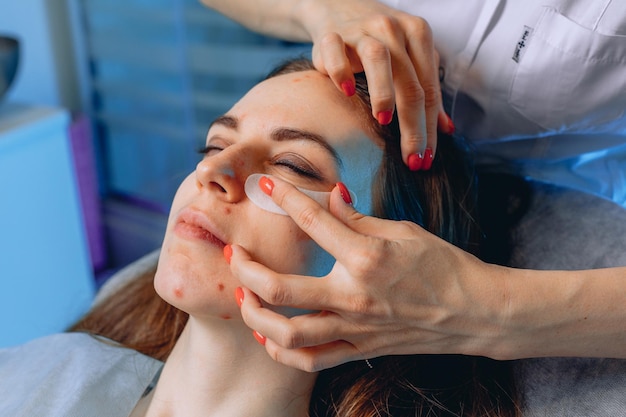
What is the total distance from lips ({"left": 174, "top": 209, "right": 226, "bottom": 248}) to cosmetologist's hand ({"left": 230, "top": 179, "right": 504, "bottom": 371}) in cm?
9

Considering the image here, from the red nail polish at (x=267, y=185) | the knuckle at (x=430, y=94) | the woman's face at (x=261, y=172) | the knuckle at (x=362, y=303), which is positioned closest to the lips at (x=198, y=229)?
the woman's face at (x=261, y=172)

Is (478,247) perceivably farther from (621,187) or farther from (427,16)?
(427,16)

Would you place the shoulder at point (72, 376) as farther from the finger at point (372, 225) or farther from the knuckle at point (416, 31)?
the knuckle at point (416, 31)

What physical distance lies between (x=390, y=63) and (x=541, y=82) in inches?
13.4

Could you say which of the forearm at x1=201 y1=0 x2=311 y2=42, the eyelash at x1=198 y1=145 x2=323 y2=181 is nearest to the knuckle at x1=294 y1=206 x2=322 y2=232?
the eyelash at x1=198 y1=145 x2=323 y2=181

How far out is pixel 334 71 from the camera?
3.12 feet

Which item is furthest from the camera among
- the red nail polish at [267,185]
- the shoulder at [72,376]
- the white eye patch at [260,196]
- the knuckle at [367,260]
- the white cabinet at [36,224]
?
the white cabinet at [36,224]

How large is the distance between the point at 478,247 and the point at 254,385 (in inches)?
19.0

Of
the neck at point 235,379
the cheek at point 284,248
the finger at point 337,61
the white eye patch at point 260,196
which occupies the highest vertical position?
the finger at point 337,61

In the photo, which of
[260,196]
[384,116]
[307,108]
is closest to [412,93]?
[384,116]

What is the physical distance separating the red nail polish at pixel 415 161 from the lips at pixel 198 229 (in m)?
0.33

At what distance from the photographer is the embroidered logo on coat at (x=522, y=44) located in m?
1.11

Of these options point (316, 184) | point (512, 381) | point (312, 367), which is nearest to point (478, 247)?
point (512, 381)

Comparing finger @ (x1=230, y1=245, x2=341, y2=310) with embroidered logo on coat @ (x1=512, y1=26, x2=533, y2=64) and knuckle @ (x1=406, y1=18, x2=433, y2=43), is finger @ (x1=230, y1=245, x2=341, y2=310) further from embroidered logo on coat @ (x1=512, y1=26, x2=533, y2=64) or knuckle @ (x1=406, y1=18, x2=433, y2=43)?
embroidered logo on coat @ (x1=512, y1=26, x2=533, y2=64)
